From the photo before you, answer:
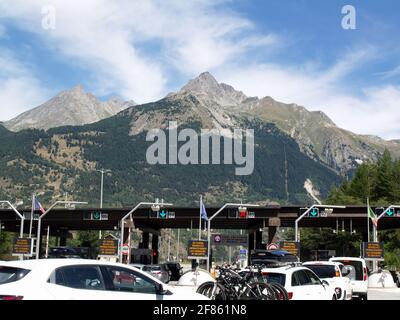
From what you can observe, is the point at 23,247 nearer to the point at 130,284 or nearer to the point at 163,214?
the point at 163,214

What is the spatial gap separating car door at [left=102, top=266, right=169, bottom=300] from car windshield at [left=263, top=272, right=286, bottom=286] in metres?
5.53

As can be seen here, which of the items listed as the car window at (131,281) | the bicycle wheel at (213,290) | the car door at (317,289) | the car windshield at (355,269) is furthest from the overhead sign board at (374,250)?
the car window at (131,281)

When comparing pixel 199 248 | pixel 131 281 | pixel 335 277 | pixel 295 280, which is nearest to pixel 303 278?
pixel 295 280

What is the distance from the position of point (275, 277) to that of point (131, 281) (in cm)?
583

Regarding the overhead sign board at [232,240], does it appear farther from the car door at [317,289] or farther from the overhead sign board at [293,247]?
the car door at [317,289]

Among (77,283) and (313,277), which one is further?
(313,277)

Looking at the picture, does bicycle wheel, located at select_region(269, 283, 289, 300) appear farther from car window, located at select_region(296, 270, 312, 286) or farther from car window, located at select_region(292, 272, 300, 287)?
car window, located at select_region(296, 270, 312, 286)

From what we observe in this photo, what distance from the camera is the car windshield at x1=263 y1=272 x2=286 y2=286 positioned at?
14.9m

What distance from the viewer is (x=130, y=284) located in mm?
10188

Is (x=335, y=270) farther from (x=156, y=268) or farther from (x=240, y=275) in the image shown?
Result: (x=156, y=268)

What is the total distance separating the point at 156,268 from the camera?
1421 inches

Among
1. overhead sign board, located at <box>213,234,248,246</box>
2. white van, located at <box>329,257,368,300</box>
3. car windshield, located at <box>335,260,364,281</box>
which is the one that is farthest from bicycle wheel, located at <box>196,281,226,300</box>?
overhead sign board, located at <box>213,234,248,246</box>

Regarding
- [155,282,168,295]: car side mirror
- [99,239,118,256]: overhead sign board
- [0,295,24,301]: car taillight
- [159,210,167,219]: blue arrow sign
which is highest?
[159,210,167,219]: blue arrow sign
